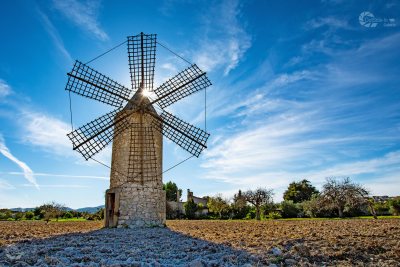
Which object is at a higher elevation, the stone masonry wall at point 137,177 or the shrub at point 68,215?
the stone masonry wall at point 137,177

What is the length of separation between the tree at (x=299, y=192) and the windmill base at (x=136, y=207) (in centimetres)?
4987

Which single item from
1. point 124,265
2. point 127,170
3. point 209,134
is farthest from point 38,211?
point 124,265

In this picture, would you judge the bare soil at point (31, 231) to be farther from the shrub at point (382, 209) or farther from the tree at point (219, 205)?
the shrub at point (382, 209)

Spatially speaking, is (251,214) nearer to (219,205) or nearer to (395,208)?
(219,205)

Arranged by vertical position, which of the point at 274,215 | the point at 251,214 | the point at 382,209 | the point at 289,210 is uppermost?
the point at 289,210

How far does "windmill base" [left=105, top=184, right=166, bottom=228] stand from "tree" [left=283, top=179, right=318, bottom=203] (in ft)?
164

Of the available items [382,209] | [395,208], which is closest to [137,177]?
[395,208]

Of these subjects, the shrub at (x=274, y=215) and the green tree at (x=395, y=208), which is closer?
the green tree at (x=395, y=208)

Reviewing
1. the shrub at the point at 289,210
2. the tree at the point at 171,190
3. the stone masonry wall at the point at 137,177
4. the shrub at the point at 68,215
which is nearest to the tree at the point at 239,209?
the shrub at the point at 289,210

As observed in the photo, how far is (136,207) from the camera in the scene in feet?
44.8

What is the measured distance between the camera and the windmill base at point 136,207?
1352cm

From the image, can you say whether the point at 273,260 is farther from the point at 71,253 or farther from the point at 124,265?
the point at 71,253

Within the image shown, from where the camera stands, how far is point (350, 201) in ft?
98.9

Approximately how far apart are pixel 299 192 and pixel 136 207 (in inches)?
2021
